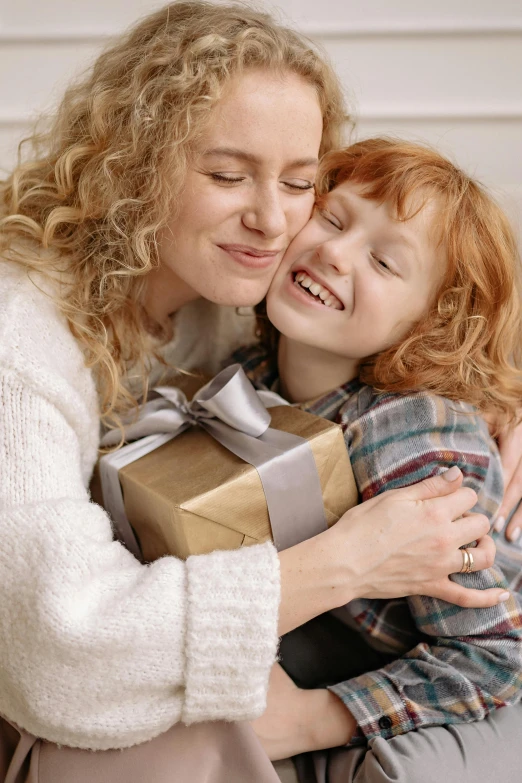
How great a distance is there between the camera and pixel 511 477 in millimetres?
1425

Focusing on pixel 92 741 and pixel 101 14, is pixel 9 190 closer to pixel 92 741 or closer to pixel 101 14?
pixel 101 14

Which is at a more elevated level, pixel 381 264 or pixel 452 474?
pixel 381 264

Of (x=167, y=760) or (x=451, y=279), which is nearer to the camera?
(x=167, y=760)

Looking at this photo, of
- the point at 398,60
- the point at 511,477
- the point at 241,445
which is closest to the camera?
the point at 241,445

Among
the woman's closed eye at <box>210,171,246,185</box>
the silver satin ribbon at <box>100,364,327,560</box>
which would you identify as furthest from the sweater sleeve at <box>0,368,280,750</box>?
the woman's closed eye at <box>210,171,246,185</box>

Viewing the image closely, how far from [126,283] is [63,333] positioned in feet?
0.55

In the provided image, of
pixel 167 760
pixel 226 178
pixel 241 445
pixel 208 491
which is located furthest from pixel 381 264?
pixel 167 760

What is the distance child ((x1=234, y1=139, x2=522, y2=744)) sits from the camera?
1.20 metres

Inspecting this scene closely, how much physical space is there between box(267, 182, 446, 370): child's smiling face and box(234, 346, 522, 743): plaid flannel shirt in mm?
129

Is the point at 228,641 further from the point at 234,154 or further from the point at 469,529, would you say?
the point at 234,154

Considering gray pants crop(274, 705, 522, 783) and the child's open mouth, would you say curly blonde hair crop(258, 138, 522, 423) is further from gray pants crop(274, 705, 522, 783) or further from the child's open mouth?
gray pants crop(274, 705, 522, 783)

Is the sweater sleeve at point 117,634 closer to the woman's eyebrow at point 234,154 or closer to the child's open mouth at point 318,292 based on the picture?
the child's open mouth at point 318,292

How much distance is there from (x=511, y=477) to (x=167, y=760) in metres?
0.81

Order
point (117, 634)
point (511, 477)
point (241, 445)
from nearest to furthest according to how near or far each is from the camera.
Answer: point (117, 634)
point (241, 445)
point (511, 477)
